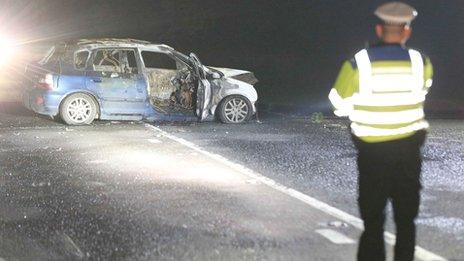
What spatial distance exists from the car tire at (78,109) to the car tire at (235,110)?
2599 millimetres

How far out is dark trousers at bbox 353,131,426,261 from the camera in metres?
4.25

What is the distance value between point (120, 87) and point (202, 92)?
A: 1.62m

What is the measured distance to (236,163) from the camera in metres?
9.09

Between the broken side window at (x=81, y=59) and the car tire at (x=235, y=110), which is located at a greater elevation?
the broken side window at (x=81, y=59)

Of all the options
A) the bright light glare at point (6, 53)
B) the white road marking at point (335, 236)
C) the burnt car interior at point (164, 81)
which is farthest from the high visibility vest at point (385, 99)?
the bright light glare at point (6, 53)

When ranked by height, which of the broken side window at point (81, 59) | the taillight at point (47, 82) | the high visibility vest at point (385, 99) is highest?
the high visibility vest at point (385, 99)

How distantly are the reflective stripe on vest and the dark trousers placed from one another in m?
0.09

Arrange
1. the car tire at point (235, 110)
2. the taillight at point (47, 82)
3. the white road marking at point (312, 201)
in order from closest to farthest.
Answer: the white road marking at point (312, 201) → the taillight at point (47, 82) → the car tire at point (235, 110)

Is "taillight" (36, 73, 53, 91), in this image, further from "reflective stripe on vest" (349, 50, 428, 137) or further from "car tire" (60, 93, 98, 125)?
"reflective stripe on vest" (349, 50, 428, 137)

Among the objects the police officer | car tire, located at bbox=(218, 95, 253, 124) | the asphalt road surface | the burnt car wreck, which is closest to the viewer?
the police officer

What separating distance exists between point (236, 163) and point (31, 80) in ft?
19.0

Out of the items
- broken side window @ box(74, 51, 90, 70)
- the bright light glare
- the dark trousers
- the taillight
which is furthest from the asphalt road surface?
the bright light glare

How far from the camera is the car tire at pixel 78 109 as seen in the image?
12.6 m

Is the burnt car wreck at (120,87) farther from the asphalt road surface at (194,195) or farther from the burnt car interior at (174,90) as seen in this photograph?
the asphalt road surface at (194,195)
